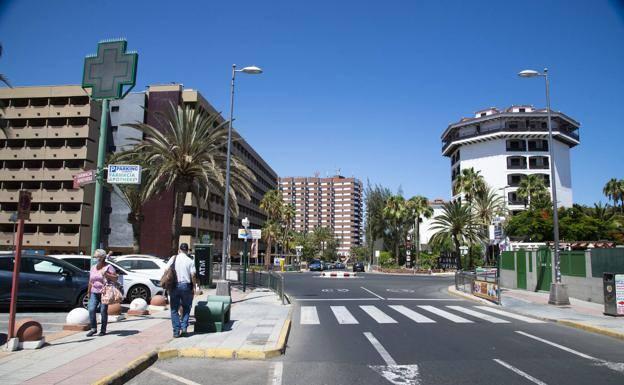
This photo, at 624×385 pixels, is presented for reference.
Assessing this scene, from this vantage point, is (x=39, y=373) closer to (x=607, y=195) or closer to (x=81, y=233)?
(x=81, y=233)

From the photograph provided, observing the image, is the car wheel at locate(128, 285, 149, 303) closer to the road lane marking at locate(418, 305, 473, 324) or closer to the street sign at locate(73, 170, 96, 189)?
the street sign at locate(73, 170, 96, 189)

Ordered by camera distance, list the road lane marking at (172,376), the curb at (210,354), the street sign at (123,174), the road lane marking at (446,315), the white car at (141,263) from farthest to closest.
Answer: the white car at (141,263)
the road lane marking at (446,315)
the street sign at (123,174)
the curb at (210,354)
the road lane marking at (172,376)

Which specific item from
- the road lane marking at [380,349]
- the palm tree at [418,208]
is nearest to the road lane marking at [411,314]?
the road lane marking at [380,349]

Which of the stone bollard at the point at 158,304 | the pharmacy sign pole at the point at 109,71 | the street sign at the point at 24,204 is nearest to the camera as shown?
the street sign at the point at 24,204

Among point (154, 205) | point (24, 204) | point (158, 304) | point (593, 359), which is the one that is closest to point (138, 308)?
point (158, 304)

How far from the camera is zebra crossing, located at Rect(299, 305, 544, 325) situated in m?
14.1

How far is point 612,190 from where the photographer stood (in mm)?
74875

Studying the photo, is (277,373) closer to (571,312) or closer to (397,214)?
(571,312)

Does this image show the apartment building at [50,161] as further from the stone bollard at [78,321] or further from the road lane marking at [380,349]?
the road lane marking at [380,349]

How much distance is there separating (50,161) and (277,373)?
66411 millimetres

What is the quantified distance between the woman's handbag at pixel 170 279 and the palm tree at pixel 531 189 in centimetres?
6284

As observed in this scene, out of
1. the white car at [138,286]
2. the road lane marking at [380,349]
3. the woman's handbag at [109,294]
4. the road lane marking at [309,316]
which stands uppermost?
the woman's handbag at [109,294]

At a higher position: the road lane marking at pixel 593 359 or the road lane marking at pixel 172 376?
the road lane marking at pixel 593 359

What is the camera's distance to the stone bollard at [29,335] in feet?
27.2
